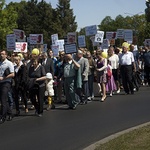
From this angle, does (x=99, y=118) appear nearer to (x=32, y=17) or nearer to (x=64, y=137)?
(x=64, y=137)

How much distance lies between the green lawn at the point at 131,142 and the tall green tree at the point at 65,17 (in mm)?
74647

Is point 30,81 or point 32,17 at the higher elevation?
point 32,17

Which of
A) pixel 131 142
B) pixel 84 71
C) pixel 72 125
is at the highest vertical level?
pixel 84 71

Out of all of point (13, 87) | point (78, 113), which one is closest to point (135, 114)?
point (78, 113)

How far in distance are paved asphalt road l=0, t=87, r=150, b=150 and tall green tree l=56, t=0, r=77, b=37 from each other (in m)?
69.8

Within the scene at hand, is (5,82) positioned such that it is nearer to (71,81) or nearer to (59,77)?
(71,81)

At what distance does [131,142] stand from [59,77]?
824cm

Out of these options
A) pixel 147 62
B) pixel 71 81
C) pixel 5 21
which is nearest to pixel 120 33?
pixel 147 62

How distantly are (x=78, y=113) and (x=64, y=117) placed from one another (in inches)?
28.6

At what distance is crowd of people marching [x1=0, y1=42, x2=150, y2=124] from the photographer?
12719 millimetres

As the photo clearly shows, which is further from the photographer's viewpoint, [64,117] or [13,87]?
[13,87]

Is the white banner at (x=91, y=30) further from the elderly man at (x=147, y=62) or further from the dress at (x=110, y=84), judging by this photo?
the dress at (x=110, y=84)

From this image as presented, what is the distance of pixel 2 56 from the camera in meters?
12.3

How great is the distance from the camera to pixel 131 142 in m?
8.10
